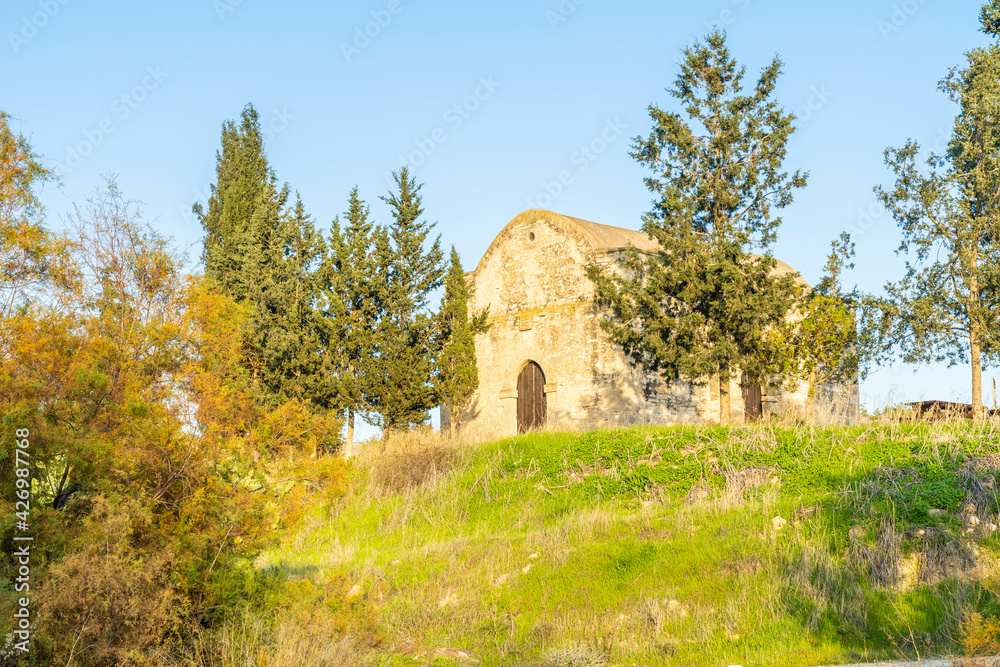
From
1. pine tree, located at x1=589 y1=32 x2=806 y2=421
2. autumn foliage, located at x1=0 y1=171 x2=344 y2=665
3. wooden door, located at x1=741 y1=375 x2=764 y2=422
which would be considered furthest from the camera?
wooden door, located at x1=741 y1=375 x2=764 y2=422

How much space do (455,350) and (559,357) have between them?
2.69m

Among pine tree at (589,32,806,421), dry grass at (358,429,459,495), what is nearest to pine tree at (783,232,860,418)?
pine tree at (589,32,806,421)

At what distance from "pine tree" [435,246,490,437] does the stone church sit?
1025 mm

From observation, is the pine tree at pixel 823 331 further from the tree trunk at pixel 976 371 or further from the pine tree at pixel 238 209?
the pine tree at pixel 238 209

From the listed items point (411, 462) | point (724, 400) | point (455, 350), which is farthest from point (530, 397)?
point (724, 400)

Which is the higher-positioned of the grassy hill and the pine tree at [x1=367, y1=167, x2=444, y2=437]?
the pine tree at [x1=367, y1=167, x2=444, y2=437]

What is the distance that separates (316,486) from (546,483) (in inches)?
257

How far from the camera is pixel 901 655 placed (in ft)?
27.7

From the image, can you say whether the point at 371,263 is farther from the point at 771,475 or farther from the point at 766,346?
the point at 771,475

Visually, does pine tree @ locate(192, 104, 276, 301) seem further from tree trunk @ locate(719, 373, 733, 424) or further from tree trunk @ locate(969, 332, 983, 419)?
tree trunk @ locate(969, 332, 983, 419)

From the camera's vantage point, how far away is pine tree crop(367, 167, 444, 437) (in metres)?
21.1

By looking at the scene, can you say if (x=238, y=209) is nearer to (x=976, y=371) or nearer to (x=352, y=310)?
(x=352, y=310)

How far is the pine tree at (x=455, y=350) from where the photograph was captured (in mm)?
21828

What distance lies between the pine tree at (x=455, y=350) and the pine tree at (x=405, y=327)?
0.31m
